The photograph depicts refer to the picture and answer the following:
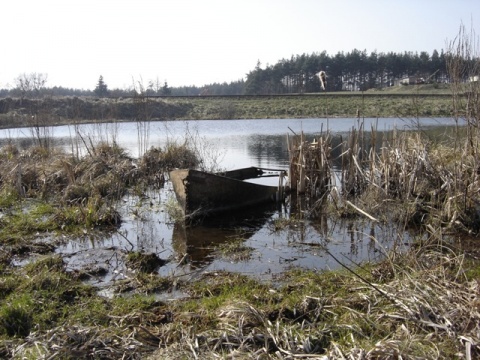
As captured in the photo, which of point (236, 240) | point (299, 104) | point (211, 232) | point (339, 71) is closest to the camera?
point (236, 240)

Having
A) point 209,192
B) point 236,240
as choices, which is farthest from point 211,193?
point 236,240

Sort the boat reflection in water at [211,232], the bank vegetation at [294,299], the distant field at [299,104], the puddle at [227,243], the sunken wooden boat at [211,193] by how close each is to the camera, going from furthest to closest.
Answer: the distant field at [299,104]
the sunken wooden boat at [211,193]
the boat reflection in water at [211,232]
the puddle at [227,243]
the bank vegetation at [294,299]

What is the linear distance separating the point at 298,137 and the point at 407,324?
7.82 m

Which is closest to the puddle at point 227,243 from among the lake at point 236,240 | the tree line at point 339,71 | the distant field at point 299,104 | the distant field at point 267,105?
the lake at point 236,240

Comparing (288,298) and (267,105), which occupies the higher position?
(267,105)

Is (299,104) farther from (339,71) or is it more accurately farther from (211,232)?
(211,232)

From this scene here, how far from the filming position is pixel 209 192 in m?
9.47

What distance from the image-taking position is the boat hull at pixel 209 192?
29.8 ft

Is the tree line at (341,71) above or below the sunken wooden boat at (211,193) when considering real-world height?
above

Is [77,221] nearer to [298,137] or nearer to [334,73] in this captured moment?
[298,137]

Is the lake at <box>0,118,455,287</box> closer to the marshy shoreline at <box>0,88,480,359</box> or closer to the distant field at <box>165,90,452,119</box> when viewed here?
the marshy shoreline at <box>0,88,480,359</box>

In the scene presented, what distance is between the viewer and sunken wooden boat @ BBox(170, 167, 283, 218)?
29.8 feet

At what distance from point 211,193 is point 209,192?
0.19ft

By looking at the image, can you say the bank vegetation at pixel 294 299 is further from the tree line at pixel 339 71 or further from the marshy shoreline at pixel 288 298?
the tree line at pixel 339 71
